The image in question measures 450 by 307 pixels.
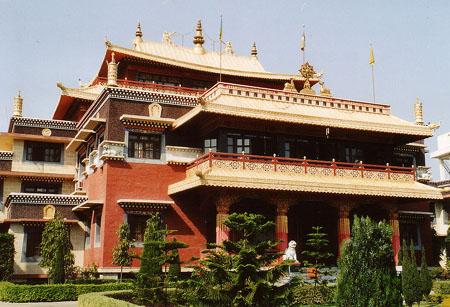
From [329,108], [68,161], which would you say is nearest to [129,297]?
[329,108]

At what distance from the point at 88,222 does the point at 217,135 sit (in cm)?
929

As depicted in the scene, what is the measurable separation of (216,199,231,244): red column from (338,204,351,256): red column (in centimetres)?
575

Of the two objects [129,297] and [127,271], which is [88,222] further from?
[129,297]

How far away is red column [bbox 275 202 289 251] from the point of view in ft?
79.8

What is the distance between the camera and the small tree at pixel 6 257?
25141 millimetres

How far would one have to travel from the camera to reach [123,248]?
938 inches

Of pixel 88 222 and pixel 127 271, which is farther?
pixel 88 222

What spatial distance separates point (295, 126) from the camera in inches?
1046

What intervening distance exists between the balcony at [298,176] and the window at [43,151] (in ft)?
41.9

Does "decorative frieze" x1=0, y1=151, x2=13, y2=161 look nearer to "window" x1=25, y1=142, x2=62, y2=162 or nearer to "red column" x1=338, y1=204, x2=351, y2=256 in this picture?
"window" x1=25, y1=142, x2=62, y2=162

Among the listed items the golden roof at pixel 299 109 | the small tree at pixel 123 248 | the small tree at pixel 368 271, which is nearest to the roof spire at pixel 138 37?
the golden roof at pixel 299 109

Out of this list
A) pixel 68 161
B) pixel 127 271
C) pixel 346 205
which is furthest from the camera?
pixel 68 161

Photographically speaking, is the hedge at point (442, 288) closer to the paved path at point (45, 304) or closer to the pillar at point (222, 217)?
the pillar at point (222, 217)

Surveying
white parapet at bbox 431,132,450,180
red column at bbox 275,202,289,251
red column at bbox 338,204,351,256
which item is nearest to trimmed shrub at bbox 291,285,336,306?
red column at bbox 275,202,289,251
